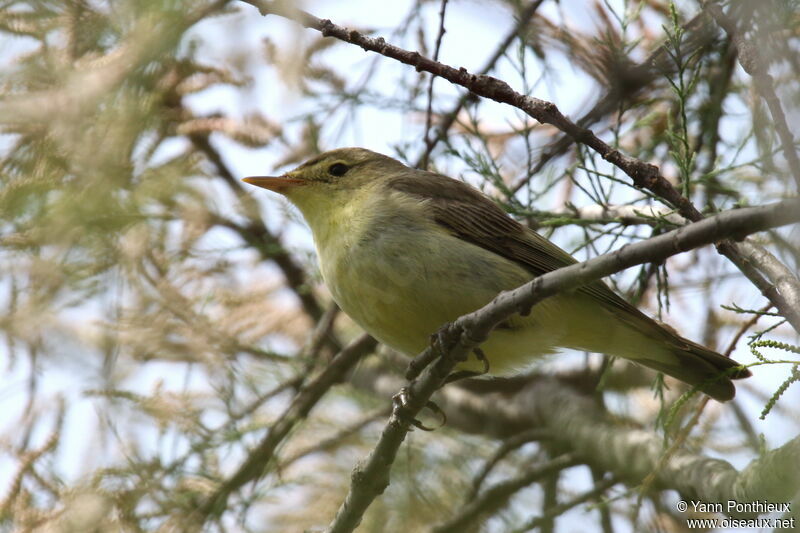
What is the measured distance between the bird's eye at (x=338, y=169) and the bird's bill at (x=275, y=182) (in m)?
0.18

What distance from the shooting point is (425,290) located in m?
3.82

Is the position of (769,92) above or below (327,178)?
below

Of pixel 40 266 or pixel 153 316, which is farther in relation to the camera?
pixel 153 316

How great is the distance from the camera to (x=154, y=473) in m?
4.66

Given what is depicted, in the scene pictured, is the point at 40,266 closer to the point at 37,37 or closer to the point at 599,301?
the point at 37,37

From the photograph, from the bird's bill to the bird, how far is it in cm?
7

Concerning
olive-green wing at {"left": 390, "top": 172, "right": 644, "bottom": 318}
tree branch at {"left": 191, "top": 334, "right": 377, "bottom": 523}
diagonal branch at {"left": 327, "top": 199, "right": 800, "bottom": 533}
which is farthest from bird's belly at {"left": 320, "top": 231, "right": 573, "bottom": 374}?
tree branch at {"left": 191, "top": 334, "right": 377, "bottom": 523}

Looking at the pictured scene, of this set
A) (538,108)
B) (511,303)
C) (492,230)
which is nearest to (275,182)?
(492,230)

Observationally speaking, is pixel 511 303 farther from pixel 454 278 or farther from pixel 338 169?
pixel 338 169

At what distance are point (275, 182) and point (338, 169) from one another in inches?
13.9

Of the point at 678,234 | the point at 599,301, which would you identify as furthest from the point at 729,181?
the point at 678,234

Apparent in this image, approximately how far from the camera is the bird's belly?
12.6 feet

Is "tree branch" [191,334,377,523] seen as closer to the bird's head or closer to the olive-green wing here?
the bird's head

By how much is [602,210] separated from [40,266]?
9.17 feet
